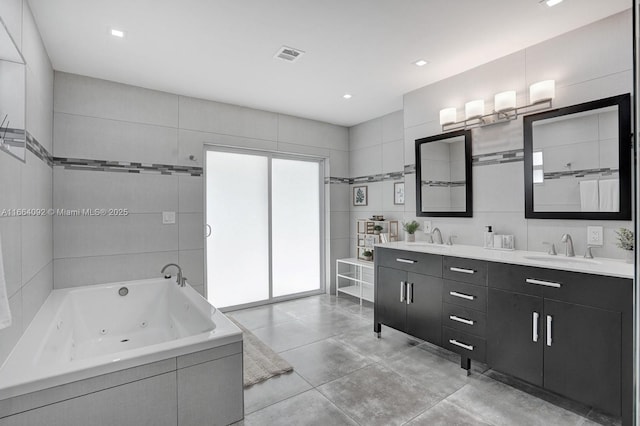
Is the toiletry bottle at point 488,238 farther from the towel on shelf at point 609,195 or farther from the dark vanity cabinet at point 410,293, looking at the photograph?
the towel on shelf at point 609,195

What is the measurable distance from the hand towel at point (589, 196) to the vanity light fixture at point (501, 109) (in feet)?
2.19

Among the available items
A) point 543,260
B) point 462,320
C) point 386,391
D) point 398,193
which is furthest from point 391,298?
point 398,193

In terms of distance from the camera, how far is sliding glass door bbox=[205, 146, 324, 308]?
402 cm

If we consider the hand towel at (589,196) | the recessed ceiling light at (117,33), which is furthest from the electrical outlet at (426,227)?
the recessed ceiling light at (117,33)

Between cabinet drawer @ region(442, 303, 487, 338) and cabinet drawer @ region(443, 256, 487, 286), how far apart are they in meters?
0.23

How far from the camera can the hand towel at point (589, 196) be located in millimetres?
2264

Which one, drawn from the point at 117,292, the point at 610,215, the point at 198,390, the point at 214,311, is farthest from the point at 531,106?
the point at 117,292

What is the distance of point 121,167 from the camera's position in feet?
10.9

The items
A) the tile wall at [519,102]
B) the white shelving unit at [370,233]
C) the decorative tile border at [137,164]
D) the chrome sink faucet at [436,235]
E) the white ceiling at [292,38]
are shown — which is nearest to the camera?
the white ceiling at [292,38]

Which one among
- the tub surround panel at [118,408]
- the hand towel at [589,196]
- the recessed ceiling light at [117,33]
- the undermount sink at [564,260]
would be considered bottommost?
the tub surround panel at [118,408]

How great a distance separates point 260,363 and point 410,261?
159 centimetres

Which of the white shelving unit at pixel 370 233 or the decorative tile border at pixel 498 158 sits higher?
the decorative tile border at pixel 498 158

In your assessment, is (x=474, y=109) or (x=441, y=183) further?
(x=441, y=183)

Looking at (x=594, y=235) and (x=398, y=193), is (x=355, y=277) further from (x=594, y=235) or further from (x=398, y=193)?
(x=594, y=235)
